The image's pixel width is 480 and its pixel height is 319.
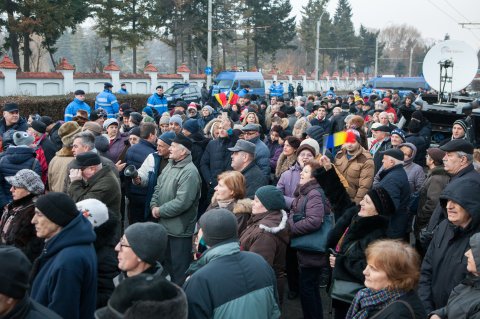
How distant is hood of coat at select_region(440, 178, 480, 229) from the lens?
404cm

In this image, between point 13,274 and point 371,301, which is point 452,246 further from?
point 13,274

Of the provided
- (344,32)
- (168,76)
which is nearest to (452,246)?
(168,76)

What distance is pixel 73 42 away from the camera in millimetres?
88125

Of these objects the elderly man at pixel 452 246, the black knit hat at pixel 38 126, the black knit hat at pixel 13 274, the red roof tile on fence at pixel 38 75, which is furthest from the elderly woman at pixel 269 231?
the red roof tile on fence at pixel 38 75

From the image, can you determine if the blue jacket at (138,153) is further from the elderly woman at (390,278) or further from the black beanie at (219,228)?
the elderly woman at (390,278)

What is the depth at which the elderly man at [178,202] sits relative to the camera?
5.78 meters

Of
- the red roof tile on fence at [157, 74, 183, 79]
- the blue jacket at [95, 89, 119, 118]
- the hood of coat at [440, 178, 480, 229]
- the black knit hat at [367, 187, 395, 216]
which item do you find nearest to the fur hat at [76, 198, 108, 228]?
the black knit hat at [367, 187, 395, 216]

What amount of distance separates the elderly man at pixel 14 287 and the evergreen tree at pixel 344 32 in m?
75.4

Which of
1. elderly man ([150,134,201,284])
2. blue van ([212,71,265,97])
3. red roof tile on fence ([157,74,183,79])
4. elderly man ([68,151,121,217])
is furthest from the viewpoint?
red roof tile on fence ([157,74,183,79])

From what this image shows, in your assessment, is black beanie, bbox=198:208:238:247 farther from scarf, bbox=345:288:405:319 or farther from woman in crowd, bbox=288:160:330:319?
woman in crowd, bbox=288:160:330:319

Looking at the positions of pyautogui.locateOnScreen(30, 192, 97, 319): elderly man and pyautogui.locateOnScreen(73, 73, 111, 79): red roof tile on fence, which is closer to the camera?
pyautogui.locateOnScreen(30, 192, 97, 319): elderly man

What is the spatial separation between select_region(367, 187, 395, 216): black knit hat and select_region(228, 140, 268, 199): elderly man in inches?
70.0

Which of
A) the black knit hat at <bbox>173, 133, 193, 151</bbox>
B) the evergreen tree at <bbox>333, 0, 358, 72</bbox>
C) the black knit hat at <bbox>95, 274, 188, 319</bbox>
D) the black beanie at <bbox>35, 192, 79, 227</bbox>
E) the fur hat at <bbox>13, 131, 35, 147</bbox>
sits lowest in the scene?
the black knit hat at <bbox>95, 274, 188, 319</bbox>

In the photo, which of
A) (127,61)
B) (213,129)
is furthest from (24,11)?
(127,61)
